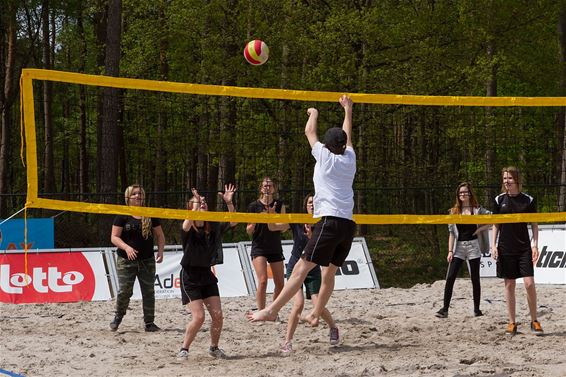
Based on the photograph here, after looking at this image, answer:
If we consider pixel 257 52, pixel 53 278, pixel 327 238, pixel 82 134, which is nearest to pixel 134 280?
pixel 257 52

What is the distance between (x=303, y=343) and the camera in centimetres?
775

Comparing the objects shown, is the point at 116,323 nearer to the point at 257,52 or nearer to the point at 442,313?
the point at 257,52

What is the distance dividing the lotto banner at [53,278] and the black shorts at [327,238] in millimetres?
5383

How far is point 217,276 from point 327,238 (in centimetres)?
530

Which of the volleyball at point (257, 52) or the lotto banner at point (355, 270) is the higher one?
the volleyball at point (257, 52)

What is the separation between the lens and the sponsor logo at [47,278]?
36.2 ft

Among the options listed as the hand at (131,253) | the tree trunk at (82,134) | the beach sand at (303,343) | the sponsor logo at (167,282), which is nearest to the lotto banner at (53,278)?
the beach sand at (303,343)

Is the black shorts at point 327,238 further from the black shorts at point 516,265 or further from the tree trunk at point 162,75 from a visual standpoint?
the tree trunk at point 162,75

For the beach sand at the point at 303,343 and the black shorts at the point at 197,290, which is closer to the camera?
the beach sand at the point at 303,343

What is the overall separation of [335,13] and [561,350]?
491 inches

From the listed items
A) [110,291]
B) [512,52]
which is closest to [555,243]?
[110,291]

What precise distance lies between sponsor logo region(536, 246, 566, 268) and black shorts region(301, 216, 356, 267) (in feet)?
22.8

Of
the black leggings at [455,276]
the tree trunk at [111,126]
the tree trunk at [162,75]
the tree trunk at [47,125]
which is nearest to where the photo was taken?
the black leggings at [455,276]

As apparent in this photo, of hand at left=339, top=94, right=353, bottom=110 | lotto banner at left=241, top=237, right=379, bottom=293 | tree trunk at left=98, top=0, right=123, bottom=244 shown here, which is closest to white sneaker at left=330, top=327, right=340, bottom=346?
hand at left=339, top=94, right=353, bottom=110
